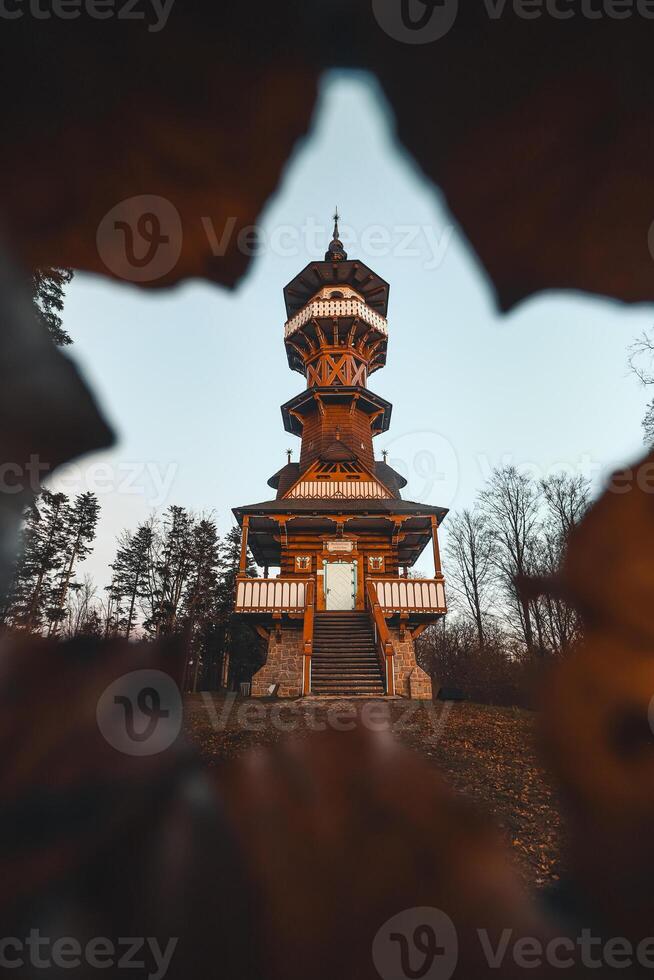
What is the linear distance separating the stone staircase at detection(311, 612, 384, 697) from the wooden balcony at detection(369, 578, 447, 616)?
846mm

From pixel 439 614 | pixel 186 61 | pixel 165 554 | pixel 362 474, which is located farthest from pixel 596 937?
pixel 362 474

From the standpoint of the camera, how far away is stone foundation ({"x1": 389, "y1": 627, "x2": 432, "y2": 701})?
38.4 ft

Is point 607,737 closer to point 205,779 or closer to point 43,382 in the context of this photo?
point 205,779

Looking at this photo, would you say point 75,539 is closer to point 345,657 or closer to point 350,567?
point 345,657

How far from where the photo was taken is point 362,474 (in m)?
16.0

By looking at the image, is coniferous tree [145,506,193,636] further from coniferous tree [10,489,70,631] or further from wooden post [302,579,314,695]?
wooden post [302,579,314,695]

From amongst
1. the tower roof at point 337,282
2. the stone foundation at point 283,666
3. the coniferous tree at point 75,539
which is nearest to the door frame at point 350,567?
the stone foundation at point 283,666

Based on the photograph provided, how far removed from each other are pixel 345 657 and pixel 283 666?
7.33 feet

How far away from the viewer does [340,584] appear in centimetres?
1409

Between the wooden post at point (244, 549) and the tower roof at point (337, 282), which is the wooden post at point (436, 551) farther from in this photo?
the tower roof at point (337, 282)

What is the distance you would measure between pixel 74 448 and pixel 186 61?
684 millimetres

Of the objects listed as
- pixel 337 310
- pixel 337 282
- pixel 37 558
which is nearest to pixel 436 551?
pixel 337 310

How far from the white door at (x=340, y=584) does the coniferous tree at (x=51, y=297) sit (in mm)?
13482

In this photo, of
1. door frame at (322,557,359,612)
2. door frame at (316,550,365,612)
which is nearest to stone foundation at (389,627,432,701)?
door frame at (316,550,365,612)
